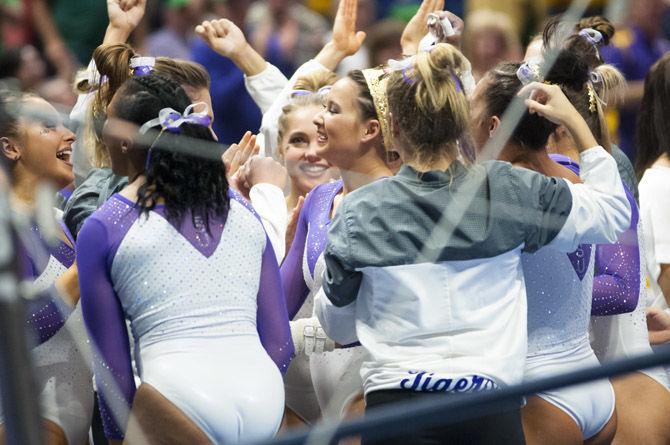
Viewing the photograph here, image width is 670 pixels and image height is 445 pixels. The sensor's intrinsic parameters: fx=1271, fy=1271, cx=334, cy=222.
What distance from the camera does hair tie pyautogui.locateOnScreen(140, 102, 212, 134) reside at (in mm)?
2240

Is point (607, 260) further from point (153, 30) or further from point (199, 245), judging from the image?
A: point (153, 30)

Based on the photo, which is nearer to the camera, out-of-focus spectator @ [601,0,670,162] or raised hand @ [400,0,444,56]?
out-of-focus spectator @ [601,0,670,162]

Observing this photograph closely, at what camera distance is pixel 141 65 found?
8.72ft

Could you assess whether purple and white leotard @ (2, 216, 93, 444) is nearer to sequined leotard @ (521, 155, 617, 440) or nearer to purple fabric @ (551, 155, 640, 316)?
sequined leotard @ (521, 155, 617, 440)

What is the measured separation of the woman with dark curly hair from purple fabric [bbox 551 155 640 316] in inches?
26.6

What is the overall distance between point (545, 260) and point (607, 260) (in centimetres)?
34

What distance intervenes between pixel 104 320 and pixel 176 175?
0.28 m

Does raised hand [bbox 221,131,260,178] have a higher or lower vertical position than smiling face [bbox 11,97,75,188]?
lower

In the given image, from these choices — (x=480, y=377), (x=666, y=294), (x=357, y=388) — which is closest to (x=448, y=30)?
(x=666, y=294)

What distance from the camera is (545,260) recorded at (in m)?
2.22

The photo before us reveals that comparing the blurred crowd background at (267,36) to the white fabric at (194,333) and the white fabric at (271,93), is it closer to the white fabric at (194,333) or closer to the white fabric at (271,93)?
the white fabric at (271,93)

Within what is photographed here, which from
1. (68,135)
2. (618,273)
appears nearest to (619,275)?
(618,273)

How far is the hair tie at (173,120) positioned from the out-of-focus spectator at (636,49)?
1.15 metres

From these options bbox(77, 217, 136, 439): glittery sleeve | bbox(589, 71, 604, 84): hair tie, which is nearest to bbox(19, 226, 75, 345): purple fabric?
bbox(77, 217, 136, 439): glittery sleeve
